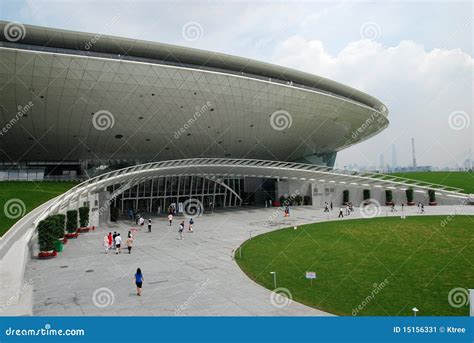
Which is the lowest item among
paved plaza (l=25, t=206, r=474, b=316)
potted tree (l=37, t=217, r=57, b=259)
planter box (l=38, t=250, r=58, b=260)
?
paved plaza (l=25, t=206, r=474, b=316)

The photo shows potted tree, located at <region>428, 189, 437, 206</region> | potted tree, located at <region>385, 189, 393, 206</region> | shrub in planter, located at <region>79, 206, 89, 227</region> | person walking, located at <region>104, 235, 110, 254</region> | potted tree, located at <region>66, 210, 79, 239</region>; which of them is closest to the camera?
person walking, located at <region>104, 235, 110, 254</region>

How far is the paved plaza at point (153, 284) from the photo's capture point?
9.59 m

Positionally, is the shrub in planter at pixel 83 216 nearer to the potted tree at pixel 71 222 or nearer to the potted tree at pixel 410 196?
the potted tree at pixel 71 222

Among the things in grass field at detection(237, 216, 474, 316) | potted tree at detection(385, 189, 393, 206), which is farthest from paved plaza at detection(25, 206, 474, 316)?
potted tree at detection(385, 189, 393, 206)

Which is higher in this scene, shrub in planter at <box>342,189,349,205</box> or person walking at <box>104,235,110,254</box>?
shrub in planter at <box>342,189,349,205</box>

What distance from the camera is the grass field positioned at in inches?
385

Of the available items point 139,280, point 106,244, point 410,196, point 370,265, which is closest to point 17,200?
point 106,244

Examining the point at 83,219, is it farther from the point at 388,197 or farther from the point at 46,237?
the point at 388,197

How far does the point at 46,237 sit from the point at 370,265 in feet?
51.2

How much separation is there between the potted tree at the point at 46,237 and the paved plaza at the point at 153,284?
61 centimetres

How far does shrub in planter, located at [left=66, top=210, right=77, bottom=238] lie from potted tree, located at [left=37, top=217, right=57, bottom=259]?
547 centimetres

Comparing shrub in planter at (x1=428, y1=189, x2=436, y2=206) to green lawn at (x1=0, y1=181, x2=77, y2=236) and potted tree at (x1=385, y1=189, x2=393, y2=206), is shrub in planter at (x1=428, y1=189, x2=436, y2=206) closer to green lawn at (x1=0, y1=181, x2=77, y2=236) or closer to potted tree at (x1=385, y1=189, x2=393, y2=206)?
potted tree at (x1=385, y1=189, x2=393, y2=206)

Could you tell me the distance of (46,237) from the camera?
54.5ft

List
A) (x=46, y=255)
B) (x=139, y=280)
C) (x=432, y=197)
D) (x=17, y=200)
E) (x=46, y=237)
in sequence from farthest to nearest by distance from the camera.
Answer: (x=432, y=197) → (x=17, y=200) → (x=46, y=255) → (x=46, y=237) → (x=139, y=280)
